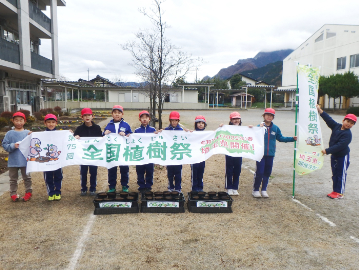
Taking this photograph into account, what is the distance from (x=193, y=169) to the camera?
5684mm

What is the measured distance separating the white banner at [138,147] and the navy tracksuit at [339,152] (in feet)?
4.63

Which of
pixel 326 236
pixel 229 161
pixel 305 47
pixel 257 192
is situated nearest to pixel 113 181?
pixel 229 161

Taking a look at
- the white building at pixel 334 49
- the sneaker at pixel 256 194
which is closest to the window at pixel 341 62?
the white building at pixel 334 49

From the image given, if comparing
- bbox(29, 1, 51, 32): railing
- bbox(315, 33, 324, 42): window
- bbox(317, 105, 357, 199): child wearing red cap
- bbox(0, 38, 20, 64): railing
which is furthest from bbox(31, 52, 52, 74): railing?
bbox(315, 33, 324, 42): window

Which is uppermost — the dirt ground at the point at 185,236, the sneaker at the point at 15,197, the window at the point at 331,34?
the window at the point at 331,34

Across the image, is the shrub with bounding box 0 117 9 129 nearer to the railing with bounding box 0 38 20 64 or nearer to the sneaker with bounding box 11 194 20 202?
the railing with bounding box 0 38 20 64

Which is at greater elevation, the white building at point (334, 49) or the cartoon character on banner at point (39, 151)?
the white building at point (334, 49)

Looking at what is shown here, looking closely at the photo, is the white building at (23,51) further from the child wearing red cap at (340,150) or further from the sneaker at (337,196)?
the sneaker at (337,196)

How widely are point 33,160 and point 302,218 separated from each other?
496 cm

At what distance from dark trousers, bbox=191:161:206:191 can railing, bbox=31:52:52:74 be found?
60.1 feet

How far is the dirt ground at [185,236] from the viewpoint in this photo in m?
3.34

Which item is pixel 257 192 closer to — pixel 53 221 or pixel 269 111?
pixel 269 111

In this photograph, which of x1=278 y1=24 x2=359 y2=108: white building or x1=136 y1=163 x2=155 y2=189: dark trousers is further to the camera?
x1=278 y1=24 x2=359 y2=108: white building

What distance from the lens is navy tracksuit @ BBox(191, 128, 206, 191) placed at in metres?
5.64
